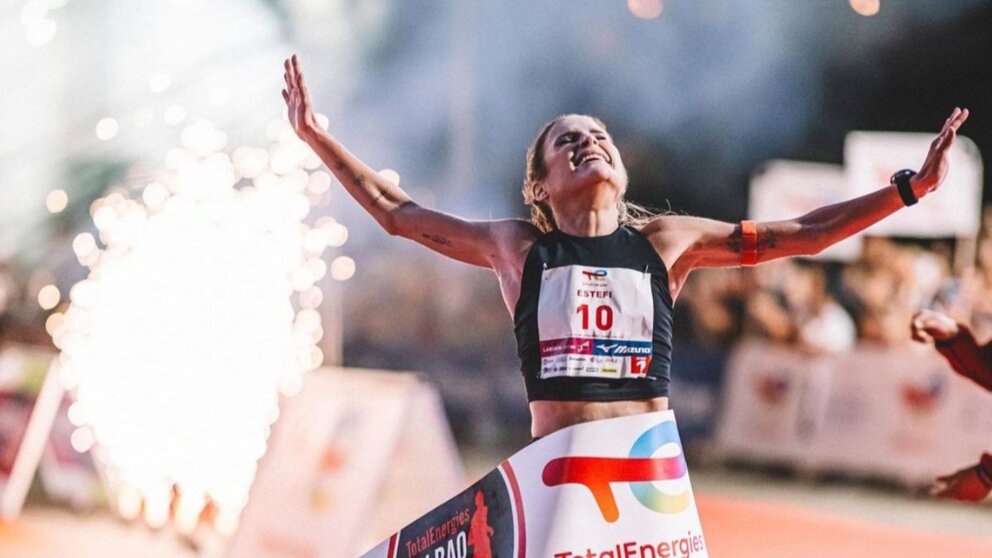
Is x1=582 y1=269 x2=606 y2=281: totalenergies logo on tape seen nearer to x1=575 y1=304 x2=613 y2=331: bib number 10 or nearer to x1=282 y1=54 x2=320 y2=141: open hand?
x1=575 y1=304 x2=613 y2=331: bib number 10

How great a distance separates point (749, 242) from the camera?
3305 mm

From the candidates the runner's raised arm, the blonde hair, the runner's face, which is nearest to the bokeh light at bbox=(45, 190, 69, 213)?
the runner's raised arm

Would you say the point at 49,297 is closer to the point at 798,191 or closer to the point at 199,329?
the point at 199,329

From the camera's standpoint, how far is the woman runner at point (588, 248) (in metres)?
3.04

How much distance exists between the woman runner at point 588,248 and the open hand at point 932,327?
57 centimetres

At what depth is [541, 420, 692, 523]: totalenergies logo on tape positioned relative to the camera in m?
2.90

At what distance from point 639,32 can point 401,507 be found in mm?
7909

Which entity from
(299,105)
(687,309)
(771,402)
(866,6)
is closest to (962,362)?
(299,105)

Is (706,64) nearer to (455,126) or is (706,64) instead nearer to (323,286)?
(455,126)

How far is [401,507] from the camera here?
600cm

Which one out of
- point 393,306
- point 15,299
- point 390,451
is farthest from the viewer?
point 393,306

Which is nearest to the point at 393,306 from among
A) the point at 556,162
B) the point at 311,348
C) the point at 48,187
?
the point at 48,187

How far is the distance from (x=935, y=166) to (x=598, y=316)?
3.45ft

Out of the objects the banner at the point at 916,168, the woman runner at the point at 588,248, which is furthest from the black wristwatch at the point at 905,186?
the banner at the point at 916,168
